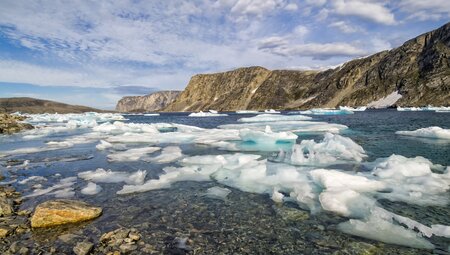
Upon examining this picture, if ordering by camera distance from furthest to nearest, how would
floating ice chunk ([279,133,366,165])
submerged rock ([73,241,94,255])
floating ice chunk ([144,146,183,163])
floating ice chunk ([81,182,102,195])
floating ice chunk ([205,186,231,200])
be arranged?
floating ice chunk ([144,146,183,163]), floating ice chunk ([279,133,366,165]), floating ice chunk ([81,182,102,195]), floating ice chunk ([205,186,231,200]), submerged rock ([73,241,94,255])

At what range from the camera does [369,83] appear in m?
142

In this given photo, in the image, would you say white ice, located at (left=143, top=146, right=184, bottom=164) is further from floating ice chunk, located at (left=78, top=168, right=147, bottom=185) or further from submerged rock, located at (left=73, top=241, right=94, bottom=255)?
submerged rock, located at (left=73, top=241, right=94, bottom=255)

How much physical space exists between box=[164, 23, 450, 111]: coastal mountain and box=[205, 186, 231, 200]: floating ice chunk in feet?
379

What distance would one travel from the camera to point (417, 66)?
126375 millimetres

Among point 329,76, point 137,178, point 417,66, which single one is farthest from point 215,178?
point 329,76

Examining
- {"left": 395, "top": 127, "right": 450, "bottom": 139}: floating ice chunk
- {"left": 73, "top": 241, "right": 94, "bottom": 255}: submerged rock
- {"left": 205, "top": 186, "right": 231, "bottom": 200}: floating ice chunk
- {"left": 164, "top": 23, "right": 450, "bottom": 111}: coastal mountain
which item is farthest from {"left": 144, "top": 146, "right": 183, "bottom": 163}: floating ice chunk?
{"left": 164, "top": 23, "right": 450, "bottom": 111}: coastal mountain

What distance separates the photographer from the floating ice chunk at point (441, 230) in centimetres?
667

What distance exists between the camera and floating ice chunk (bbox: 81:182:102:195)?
10.5 meters

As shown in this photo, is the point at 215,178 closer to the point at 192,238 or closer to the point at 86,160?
the point at 192,238

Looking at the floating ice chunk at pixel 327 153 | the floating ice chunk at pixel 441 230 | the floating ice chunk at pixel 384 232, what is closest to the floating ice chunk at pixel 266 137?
the floating ice chunk at pixel 327 153

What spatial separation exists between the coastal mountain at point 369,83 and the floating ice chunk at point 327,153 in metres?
107

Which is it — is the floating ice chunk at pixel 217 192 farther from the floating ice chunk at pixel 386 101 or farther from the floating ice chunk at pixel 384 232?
the floating ice chunk at pixel 386 101

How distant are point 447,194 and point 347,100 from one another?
142664 mm

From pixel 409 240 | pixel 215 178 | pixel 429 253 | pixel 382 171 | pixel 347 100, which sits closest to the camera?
pixel 429 253
